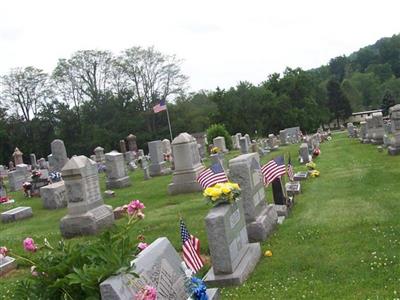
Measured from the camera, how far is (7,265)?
33.6 ft

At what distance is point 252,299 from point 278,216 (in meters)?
4.75

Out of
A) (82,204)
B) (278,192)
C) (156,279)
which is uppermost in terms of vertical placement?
(156,279)

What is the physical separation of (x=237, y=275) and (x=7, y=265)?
550 centimetres

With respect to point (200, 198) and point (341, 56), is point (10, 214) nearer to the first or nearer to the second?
point (200, 198)

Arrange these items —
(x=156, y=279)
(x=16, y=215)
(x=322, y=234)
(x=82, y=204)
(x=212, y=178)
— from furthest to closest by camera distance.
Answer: (x=16, y=215) < (x=82, y=204) < (x=212, y=178) < (x=322, y=234) < (x=156, y=279)

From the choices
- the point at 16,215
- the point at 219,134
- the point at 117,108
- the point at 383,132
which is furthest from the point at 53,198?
the point at 117,108

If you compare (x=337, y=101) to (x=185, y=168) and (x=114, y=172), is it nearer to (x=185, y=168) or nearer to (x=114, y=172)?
(x=114, y=172)

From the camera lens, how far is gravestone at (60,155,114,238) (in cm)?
1283

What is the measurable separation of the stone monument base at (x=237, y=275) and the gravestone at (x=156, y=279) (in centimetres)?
133

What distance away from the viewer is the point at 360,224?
31.0ft

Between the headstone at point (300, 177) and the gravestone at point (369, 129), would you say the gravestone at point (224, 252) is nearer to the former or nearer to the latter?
the headstone at point (300, 177)

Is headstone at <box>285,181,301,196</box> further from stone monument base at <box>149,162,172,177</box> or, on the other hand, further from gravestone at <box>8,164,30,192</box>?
gravestone at <box>8,164,30,192</box>

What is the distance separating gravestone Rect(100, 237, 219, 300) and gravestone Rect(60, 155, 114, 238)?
25.0ft

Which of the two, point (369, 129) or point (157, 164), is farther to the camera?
point (369, 129)
